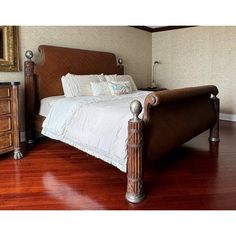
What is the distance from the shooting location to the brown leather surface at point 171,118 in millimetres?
1947

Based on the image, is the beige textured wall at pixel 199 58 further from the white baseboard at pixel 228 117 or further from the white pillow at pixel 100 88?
the white pillow at pixel 100 88

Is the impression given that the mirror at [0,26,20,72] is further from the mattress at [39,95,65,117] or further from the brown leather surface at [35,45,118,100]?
the mattress at [39,95,65,117]

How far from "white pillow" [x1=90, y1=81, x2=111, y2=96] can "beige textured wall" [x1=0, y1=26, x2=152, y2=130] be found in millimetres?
947

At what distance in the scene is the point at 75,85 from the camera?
344 centimetres

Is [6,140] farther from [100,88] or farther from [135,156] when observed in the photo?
[135,156]

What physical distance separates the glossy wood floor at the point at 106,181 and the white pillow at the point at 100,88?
901 mm

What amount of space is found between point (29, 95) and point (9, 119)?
689 mm

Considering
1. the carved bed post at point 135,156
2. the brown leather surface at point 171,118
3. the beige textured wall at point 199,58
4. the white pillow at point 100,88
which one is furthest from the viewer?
the beige textured wall at point 199,58

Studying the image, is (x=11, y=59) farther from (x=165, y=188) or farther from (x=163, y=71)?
(x=163, y=71)

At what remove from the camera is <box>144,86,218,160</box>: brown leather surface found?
1.95 m

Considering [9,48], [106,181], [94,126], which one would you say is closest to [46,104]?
[9,48]

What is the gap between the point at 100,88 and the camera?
3.50 metres

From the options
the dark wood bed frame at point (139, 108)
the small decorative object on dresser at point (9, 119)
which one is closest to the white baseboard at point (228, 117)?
the dark wood bed frame at point (139, 108)
